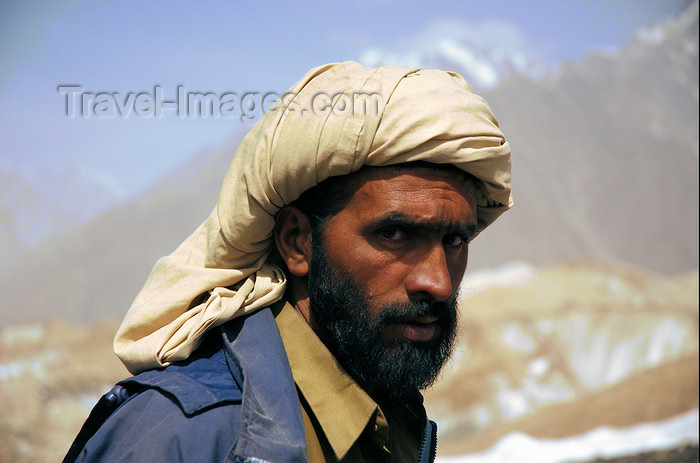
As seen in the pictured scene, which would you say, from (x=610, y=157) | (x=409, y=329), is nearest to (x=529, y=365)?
(x=610, y=157)

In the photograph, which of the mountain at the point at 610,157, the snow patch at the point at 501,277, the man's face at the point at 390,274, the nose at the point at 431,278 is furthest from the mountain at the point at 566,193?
the nose at the point at 431,278

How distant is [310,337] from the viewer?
162 centimetres

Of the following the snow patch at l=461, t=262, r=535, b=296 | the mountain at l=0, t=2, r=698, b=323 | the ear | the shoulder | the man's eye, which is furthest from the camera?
the mountain at l=0, t=2, r=698, b=323

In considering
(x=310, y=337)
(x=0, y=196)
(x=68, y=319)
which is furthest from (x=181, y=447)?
(x=0, y=196)

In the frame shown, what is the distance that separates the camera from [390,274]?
5.16 feet

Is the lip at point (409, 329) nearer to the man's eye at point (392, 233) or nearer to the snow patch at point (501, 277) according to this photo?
the man's eye at point (392, 233)

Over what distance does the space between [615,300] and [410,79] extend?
8.67 metres

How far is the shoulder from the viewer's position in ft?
4.06

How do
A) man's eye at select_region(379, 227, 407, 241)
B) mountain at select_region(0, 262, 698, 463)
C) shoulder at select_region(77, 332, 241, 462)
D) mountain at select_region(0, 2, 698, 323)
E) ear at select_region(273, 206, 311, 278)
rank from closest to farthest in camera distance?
shoulder at select_region(77, 332, 241, 462) → man's eye at select_region(379, 227, 407, 241) → ear at select_region(273, 206, 311, 278) → mountain at select_region(0, 262, 698, 463) → mountain at select_region(0, 2, 698, 323)

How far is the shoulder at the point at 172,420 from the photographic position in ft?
4.06

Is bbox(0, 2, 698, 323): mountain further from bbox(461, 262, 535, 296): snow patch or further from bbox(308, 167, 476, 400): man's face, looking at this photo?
bbox(308, 167, 476, 400): man's face

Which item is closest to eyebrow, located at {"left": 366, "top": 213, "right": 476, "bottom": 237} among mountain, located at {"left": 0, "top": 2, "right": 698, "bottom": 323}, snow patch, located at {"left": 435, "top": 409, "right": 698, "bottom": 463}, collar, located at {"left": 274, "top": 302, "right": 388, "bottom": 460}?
collar, located at {"left": 274, "top": 302, "right": 388, "bottom": 460}

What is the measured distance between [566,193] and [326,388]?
36.2 ft

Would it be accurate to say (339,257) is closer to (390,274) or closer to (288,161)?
(390,274)
